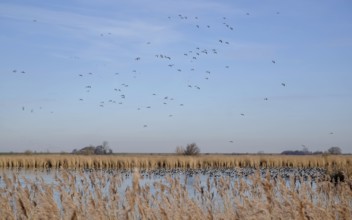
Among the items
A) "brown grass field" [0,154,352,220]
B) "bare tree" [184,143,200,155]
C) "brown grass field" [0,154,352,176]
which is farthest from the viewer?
"bare tree" [184,143,200,155]

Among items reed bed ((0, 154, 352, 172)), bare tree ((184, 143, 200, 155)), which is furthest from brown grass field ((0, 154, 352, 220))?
bare tree ((184, 143, 200, 155))

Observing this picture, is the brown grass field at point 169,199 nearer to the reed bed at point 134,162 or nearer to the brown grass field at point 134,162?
the brown grass field at point 134,162

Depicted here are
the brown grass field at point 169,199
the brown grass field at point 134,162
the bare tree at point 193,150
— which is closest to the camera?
the brown grass field at point 169,199

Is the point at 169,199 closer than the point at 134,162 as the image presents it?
Yes

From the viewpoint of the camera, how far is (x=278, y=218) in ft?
15.0

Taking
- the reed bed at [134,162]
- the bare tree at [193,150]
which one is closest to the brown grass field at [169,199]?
the reed bed at [134,162]

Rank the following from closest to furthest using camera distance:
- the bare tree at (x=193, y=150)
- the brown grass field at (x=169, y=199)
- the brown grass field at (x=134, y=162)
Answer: the brown grass field at (x=169, y=199) < the brown grass field at (x=134, y=162) < the bare tree at (x=193, y=150)

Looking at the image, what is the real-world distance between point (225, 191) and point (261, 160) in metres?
33.9

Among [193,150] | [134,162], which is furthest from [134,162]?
[193,150]

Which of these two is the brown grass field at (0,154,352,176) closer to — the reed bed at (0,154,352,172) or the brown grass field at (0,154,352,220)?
the reed bed at (0,154,352,172)

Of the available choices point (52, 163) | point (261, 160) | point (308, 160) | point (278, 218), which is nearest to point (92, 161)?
point (52, 163)

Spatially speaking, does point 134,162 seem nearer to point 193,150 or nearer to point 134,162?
point 134,162

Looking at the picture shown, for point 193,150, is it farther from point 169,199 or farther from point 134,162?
point 169,199

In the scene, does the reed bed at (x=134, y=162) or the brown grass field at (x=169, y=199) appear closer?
the brown grass field at (x=169, y=199)
